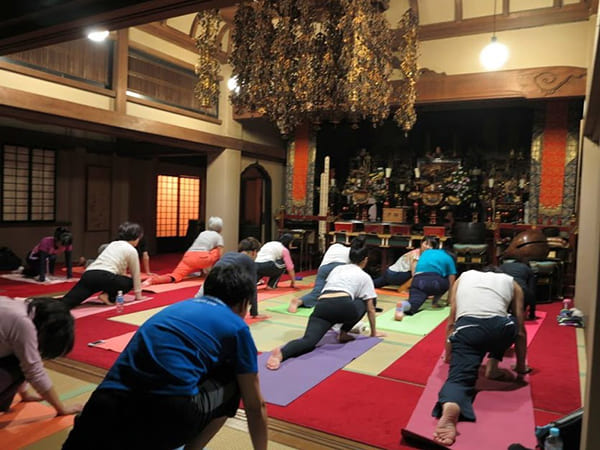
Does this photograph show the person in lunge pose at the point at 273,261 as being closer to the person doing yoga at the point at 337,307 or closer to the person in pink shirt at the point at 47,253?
the person doing yoga at the point at 337,307

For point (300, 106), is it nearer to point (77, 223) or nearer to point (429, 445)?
point (429, 445)

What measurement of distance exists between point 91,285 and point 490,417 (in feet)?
13.2

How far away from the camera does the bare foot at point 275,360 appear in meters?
3.46

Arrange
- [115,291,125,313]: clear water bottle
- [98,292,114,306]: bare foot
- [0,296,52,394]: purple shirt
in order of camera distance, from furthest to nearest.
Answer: [98,292,114,306]: bare foot → [115,291,125,313]: clear water bottle → [0,296,52,394]: purple shirt

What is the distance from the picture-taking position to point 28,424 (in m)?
2.50

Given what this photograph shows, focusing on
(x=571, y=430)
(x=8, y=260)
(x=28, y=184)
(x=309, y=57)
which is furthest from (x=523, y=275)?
(x=28, y=184)

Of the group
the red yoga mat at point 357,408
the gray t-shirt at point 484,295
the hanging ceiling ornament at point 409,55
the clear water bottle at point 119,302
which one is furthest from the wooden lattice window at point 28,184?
the gray t-shirt at point 484,295

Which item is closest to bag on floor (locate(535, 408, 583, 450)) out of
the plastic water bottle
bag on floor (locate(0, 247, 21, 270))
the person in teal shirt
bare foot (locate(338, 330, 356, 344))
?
the plastic water bottle

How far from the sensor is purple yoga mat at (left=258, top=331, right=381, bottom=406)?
3057 mm

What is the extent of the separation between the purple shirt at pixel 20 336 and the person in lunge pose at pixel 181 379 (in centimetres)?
62

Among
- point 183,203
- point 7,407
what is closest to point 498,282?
point 7,407

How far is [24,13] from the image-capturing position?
2436mm

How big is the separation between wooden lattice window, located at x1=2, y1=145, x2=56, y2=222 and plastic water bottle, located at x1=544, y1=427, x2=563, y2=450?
28.8 ft

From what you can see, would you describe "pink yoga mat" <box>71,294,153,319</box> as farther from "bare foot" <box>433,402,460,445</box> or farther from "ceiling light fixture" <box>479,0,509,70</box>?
"ceiling light fixture" <box>479,0,509,70</box>
